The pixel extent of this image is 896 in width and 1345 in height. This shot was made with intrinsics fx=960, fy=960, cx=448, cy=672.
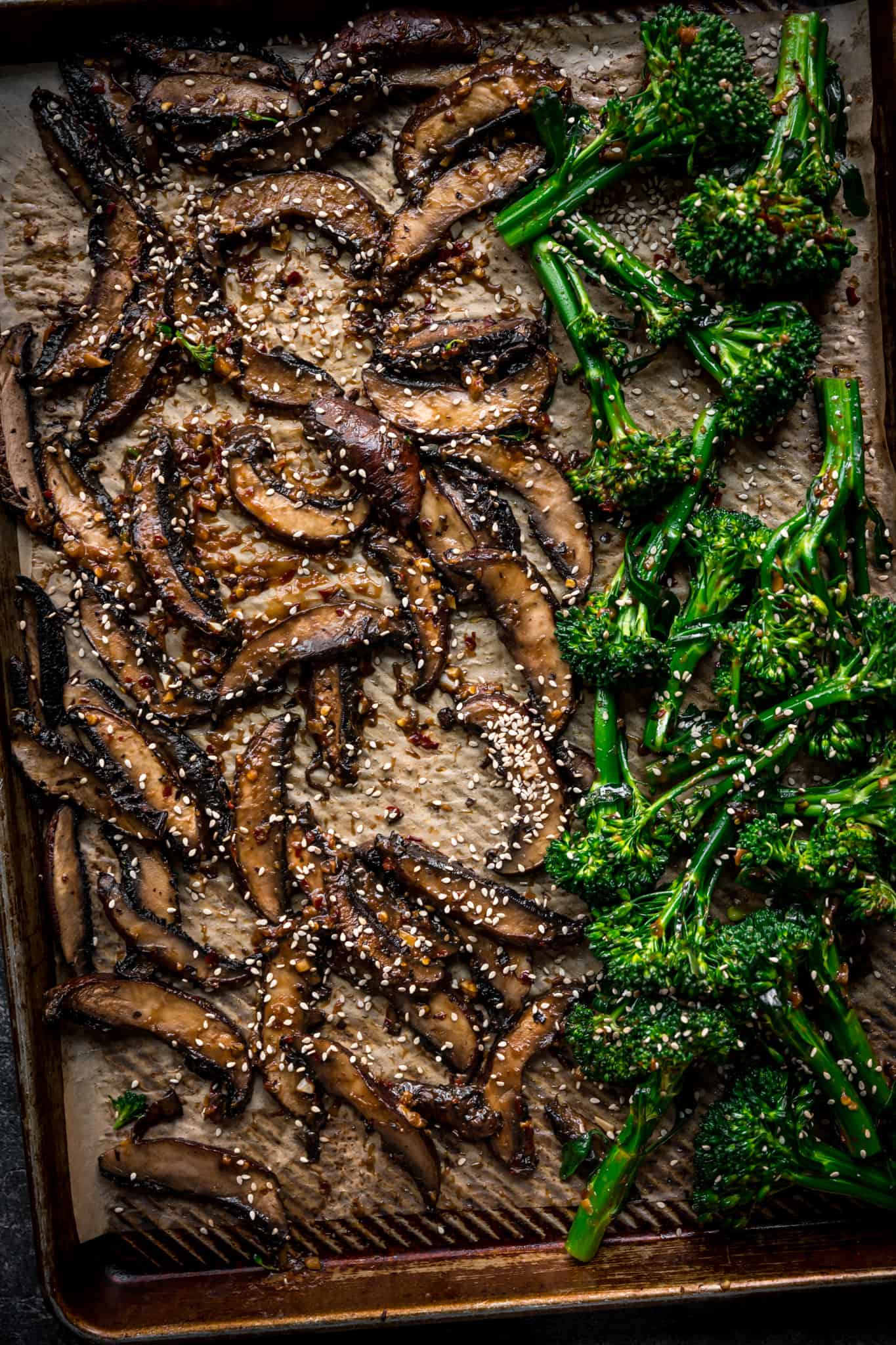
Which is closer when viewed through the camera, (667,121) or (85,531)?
(667,121)

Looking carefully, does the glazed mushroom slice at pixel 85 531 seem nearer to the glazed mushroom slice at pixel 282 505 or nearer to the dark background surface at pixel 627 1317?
the glazed mushroom slice at pixel 282 505

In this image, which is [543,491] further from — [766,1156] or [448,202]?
[766,1156]

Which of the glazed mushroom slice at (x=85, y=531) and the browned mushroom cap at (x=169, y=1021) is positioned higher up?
the glazed mushroom slice at (x=85, y=531)

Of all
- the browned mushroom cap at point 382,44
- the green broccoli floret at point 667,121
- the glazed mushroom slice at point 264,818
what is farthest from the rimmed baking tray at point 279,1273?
the glazed mushroom slice at point 264,818

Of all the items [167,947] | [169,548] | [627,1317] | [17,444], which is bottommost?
[627,1317]

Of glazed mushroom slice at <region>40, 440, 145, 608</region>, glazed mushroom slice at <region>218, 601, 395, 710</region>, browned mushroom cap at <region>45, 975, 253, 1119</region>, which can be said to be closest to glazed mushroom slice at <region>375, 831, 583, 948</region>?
glazed mushroom slice at <region>218, 601, 395, 710</region>

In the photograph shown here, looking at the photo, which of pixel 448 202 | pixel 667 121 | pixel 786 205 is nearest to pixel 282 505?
pixel 448 202

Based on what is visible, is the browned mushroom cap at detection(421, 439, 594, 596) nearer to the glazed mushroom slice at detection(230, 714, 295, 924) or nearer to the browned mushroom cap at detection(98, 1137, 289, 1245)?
the glazed mushroom slice at detection(230, 714, 295, 924)
